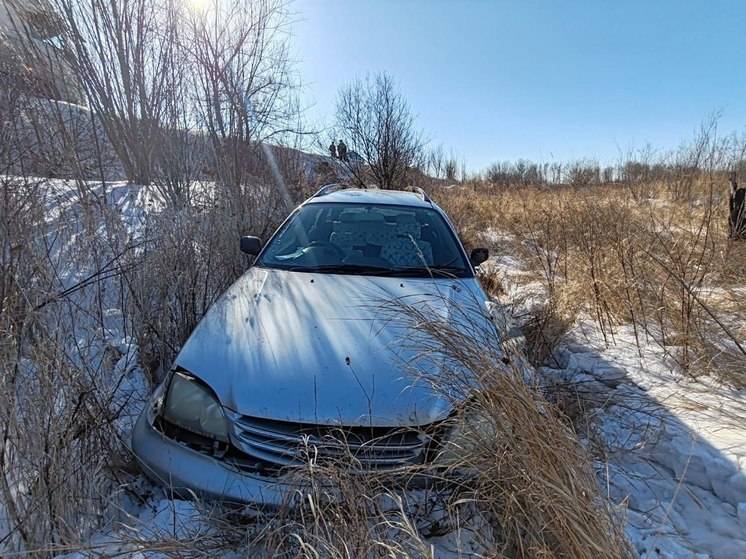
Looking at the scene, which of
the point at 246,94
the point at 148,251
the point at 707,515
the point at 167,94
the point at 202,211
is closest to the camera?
the point at 707,515

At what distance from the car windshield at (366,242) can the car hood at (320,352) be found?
9.0 inches

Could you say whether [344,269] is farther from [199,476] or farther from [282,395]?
[199,476]

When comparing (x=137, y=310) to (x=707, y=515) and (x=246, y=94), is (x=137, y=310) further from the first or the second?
(x=246, y=94)

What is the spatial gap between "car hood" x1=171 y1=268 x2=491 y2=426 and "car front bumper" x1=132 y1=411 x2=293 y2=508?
0.20m

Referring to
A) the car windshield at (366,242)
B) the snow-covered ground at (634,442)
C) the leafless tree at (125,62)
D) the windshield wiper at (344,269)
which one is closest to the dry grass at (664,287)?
the snow-covered ground at (634,442)

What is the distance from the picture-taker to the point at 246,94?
686 centimetres

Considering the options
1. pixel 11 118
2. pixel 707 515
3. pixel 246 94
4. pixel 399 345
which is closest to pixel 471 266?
pixel 399 345

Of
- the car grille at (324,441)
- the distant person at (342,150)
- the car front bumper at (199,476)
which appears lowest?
the car front bumper at (199,476)

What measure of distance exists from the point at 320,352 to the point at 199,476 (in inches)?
23.3

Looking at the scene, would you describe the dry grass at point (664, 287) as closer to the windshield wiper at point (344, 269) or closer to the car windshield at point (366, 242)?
the car windshield at point (366, 242)

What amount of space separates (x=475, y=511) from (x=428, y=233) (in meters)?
1.98

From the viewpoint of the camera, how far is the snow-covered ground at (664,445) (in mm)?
1393

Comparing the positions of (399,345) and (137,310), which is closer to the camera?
(399,345)

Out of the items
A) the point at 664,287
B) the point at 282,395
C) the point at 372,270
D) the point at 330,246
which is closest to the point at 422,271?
the point at 372,270
